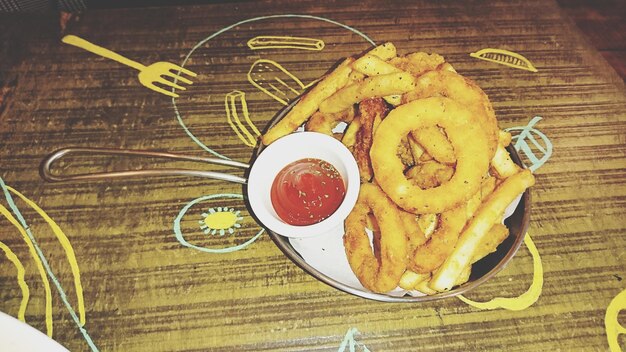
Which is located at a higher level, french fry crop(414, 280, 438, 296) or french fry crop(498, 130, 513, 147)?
french fry crop(498, 130, 513, 147)

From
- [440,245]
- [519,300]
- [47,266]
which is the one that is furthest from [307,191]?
[47,266]

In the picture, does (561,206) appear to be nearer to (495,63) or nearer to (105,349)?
(495,63)

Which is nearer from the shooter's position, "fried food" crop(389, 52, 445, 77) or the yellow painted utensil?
"fried food" crop(389, 52, 445, 77)

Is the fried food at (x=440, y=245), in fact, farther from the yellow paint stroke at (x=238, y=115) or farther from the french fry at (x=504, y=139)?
the yellow paint stroke at (x=238, y=115)

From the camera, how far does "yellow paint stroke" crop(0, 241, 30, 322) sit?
61.9 inches

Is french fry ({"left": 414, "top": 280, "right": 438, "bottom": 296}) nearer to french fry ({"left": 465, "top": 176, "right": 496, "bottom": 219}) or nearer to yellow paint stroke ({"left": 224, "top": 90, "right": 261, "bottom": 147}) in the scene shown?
french fry ({"left": 465, "top": 176, "right": 496, "bottom": 219})

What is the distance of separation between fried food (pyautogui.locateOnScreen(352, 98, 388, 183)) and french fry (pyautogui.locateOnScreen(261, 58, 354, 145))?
12 cm

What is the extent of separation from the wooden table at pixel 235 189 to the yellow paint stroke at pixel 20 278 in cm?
1

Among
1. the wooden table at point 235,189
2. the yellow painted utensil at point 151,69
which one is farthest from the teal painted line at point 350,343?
the yellow painted utensil at point 151,69

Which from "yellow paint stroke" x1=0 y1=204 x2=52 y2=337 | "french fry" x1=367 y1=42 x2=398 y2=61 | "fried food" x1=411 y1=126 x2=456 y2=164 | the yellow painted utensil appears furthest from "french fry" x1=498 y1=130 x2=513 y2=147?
"yellow paint stroke" x1=0 y1=204 x2=52 y2=337

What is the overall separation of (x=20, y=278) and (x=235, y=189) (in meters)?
0.81

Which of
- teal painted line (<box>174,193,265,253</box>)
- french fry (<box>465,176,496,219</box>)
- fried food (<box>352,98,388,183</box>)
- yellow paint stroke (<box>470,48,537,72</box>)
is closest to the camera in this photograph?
french fry (<box>465,176,496,219</box>)

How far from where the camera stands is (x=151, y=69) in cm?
221

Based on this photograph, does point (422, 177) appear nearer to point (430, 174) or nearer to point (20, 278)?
point (430, 174)
